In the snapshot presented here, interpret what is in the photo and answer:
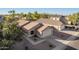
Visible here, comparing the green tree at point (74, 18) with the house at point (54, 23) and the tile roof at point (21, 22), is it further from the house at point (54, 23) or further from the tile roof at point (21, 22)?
the tile roof at point (21, 22)

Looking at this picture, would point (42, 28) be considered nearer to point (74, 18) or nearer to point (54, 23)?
point (54, 23)

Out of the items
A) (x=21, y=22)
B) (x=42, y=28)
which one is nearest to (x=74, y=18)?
(x=42, y=28)

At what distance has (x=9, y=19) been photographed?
245 cm

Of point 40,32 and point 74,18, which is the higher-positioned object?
point 74,18

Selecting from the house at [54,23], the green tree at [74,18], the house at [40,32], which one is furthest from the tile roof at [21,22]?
the green tree at [74,18]

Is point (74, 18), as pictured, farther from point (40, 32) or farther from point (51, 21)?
point (40, 32)

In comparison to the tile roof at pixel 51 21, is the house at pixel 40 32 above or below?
below

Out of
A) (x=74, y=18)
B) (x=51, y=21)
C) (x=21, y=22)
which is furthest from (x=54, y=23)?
(x=21, y=22)

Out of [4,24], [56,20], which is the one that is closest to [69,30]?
[56,20]

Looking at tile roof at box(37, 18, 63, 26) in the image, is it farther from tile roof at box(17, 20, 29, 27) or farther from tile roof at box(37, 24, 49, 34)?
tile roof at box(17, 20, 29, 27)

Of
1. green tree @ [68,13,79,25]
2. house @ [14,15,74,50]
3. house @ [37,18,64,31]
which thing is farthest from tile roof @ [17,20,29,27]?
green tree @ [68,13,79,25]

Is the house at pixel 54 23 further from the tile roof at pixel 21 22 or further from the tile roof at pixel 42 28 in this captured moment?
the tile roof at pixel 21 22

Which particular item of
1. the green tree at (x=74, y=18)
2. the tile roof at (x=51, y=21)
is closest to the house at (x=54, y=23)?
the tile roof at (x=51, y=21)
